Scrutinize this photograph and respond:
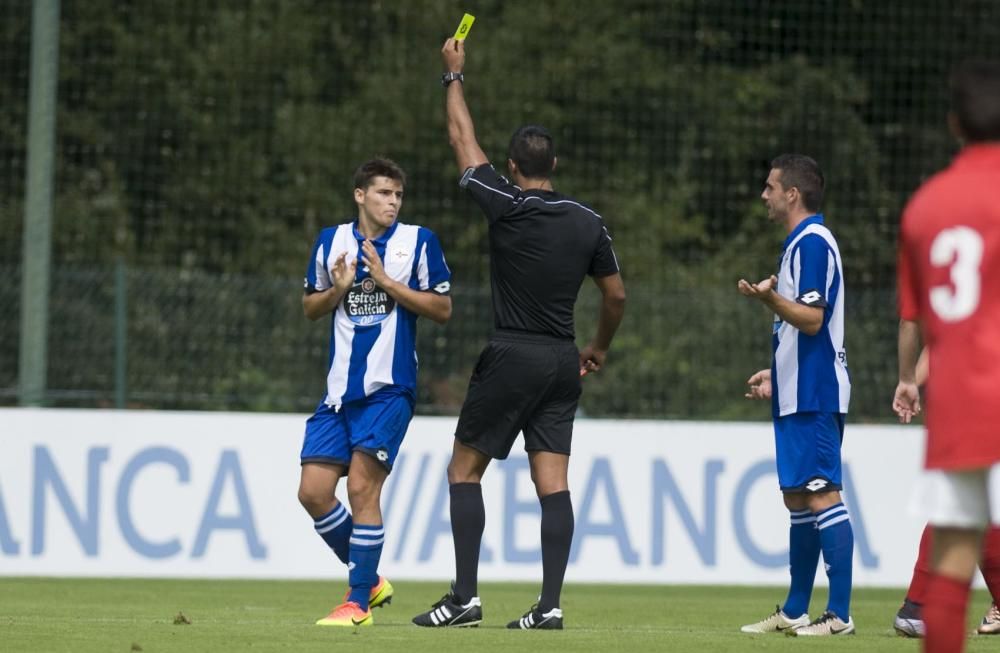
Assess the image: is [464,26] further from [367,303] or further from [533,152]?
[367,303]

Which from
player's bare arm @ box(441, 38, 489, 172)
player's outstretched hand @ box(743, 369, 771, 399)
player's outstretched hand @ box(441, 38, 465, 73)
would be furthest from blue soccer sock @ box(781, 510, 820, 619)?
player's outstretched hand @ box(441, 38, 465, 73)

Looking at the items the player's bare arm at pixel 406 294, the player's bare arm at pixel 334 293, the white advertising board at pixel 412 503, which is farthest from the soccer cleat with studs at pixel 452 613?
the white advertising board at pixel 412 503

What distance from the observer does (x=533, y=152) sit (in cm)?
784

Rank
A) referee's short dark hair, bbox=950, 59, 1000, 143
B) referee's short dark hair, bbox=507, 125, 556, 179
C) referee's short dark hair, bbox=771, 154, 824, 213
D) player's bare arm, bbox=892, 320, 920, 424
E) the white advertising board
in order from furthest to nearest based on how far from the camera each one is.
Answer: the white advertising board, referee's short dark hair, bbox=771, 154, 824, 213, referee's short dark hair, bbox=507, 125, 556, 179, player's bare arm, bbox=892, 320, 920, 424, referee's short dark hair, bbox=950, 59, 1000, 143

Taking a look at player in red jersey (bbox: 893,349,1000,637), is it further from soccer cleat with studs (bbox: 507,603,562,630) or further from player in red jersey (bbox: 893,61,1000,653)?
player in red jersey (bbox: 893,61,1000,653)

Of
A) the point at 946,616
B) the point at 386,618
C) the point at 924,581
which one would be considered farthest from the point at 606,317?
the point at 946,616

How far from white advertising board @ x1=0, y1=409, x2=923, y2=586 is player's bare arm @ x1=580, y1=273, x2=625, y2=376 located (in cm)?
459

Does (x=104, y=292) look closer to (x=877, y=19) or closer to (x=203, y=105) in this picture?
(x=203, y=105)

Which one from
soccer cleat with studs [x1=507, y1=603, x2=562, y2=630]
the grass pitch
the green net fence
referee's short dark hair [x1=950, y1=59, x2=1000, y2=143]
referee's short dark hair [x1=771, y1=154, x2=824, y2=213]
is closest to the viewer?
referee's short dark hair [x1=950, y1=59, x2=1000, y2=143]

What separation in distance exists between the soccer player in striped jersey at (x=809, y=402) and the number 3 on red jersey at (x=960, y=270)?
3.06 m

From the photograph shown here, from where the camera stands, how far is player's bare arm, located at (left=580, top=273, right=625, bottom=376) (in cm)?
805

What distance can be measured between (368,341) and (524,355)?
825 millimetres

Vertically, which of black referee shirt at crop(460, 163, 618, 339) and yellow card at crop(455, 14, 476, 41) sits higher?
yellow card at crop(455, 14, 476, 41)

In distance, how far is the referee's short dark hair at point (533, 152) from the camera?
7844 mm
